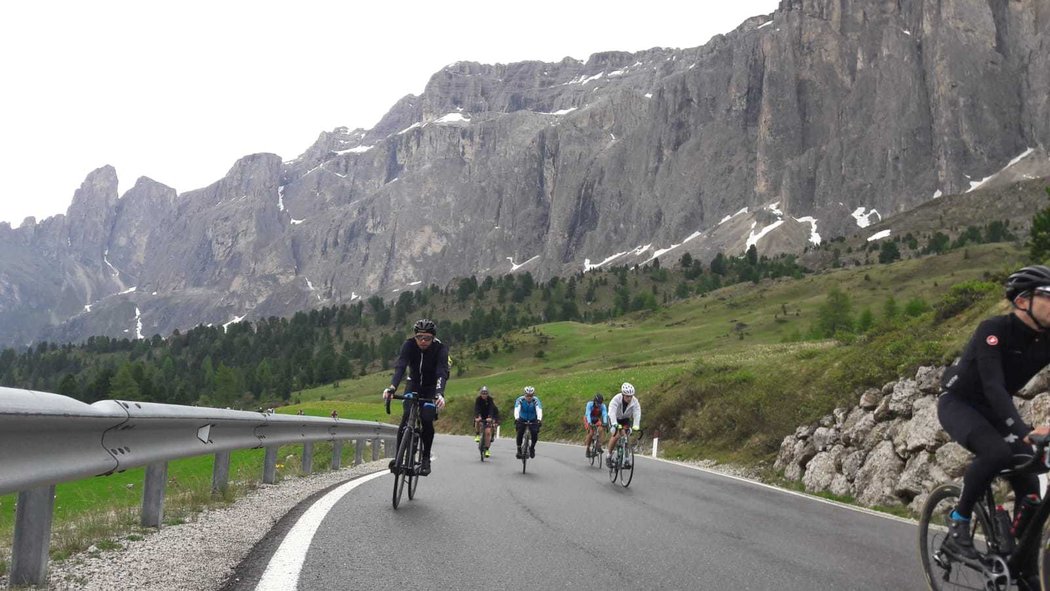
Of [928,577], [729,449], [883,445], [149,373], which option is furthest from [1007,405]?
[149,373]

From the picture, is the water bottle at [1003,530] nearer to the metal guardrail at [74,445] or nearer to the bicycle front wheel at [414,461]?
the metal guardrail at [74,445]

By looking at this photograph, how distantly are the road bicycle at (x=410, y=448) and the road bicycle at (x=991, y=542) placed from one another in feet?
20.2

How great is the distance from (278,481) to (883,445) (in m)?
10.9

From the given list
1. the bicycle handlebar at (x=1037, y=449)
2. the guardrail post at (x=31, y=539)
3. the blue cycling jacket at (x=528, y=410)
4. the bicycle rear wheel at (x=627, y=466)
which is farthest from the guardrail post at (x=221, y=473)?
the blue cycling jacket at (x=528, y=410)

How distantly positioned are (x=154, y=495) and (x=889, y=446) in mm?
12424

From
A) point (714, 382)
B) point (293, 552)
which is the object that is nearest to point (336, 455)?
point (293, 552)

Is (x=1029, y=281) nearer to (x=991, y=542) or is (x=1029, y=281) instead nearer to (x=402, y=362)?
(x=991, y=542)

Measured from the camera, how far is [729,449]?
24.6 metres

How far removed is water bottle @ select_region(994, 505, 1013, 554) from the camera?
5281mm

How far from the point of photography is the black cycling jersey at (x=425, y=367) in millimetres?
10922

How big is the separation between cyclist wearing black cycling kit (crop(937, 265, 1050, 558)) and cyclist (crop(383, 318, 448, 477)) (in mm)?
6577

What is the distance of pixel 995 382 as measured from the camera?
17.7 feet

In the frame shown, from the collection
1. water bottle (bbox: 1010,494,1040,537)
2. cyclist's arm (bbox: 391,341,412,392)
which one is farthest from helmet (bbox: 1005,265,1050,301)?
Answer: cyclist's arm (bbox: 391,341,412,392)

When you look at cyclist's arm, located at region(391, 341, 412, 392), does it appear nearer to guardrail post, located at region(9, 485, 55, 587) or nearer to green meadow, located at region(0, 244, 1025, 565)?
green meadow, located at region(0, 244, 1025, 565)
